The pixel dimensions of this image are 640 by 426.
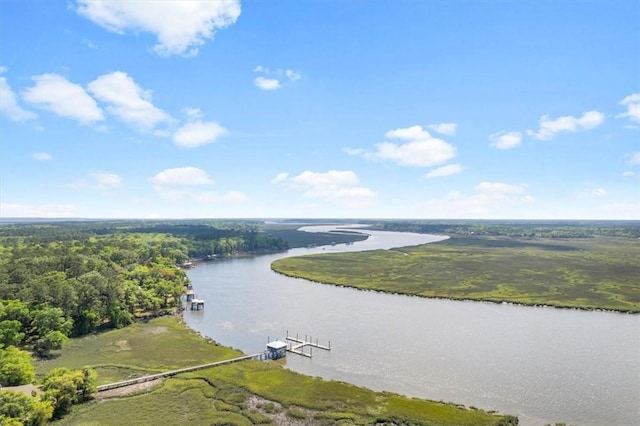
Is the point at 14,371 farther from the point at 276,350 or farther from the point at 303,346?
the point at 303,346

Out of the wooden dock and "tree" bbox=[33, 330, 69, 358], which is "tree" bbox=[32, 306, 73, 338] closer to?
"tree" bbox=[33, 330, 69, 358]

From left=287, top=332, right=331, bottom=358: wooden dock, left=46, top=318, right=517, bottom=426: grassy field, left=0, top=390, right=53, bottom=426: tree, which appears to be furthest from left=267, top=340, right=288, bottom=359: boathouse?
left=0, top=390, right=53, bottom=426: tree

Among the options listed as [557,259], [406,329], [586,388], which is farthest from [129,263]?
[557,259]

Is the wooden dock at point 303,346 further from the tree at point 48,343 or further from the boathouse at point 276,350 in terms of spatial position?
the tree at point 48,343

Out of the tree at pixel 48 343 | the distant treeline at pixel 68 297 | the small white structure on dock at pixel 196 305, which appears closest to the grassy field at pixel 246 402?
the tree at pixel 48 343

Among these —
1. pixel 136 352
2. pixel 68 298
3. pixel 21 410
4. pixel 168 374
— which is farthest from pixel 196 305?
pixel 21 410

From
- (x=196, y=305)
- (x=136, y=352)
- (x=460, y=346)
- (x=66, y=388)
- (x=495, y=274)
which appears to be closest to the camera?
(x=66, y=388)

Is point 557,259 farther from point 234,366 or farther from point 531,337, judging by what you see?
point 234,366
